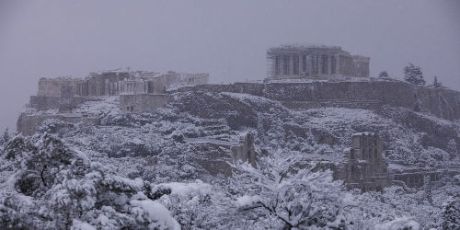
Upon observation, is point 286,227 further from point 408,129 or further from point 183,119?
point 408,129

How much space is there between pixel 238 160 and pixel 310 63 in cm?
6599

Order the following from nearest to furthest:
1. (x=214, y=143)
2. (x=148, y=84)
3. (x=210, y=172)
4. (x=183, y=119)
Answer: (x=210, y=172) < (x=214, y=143) < (x=183, y=119) < (x=148, y=84)

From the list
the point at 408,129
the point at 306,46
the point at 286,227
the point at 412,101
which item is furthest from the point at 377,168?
the point at 286,227

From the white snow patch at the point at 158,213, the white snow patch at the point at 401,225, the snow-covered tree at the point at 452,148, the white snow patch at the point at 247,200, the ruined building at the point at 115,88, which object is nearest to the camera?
the white snow patch at the point at 158,213

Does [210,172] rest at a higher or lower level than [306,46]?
lower

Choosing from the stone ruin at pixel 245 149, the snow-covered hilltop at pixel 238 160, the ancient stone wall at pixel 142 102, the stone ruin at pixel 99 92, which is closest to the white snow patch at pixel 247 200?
the snow-covered hilltop at pixel 238 160

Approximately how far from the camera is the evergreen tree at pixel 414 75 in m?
105

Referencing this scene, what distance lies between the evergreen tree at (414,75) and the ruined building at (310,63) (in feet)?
16.9

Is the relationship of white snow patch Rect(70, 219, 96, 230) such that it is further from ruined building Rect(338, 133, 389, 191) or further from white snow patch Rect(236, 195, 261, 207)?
ruined building Rect(338, 133, 389, 191)

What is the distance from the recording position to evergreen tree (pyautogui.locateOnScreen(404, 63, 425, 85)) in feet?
343

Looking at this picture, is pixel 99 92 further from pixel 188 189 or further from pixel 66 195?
pixel 66 195

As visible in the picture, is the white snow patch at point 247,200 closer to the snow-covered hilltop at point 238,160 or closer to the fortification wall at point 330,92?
the snow-covered hilltop at point 238,160

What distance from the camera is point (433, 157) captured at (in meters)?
85.6

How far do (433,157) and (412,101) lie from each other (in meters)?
11.5
